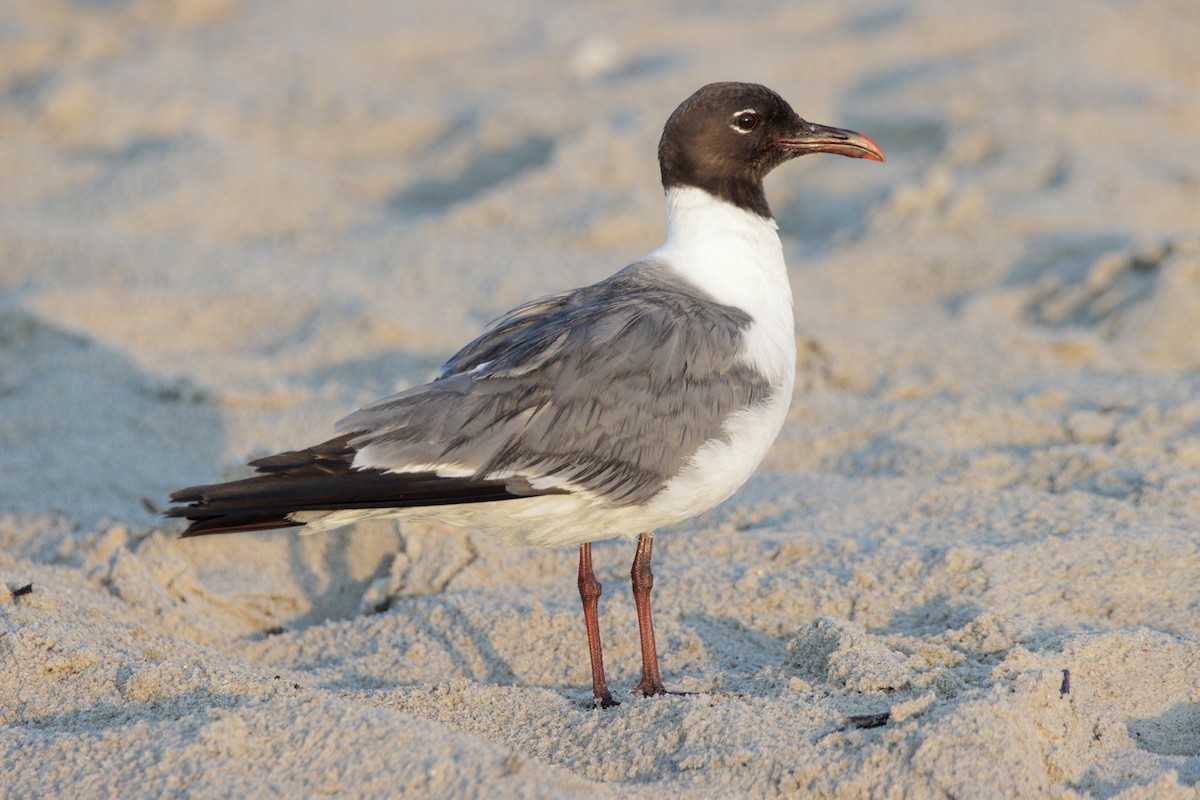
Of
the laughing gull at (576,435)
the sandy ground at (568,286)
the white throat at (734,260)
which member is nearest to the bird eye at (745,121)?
Result: the white throat at (734,260)

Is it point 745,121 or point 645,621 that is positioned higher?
point 745,121

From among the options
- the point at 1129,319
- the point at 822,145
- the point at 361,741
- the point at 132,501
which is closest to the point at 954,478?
the point at 822,145

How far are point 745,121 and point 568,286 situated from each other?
247cm

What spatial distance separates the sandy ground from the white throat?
80cm

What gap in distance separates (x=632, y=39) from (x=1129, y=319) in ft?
16.4

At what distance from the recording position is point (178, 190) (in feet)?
26.2

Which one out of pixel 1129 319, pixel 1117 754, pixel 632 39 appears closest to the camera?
pixel 1117 754

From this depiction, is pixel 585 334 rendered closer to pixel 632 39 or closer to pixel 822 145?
pixel 822 145

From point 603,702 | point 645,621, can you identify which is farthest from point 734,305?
point 603,702

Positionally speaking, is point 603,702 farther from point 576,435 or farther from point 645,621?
point 576,435

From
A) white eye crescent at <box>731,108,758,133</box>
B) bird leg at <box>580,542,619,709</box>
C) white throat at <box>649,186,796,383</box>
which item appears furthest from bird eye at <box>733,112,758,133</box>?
bird leg at <box>580,542,619,709</box>

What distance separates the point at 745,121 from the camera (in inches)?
177

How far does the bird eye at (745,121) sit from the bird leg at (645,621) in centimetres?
141

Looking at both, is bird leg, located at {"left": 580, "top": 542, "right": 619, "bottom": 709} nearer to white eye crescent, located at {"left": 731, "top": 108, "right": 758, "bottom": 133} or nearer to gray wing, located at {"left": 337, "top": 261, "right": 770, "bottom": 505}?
gray wing, located at {"left": 337, "top": 261, "right": 770, "bottom": 505}
